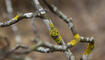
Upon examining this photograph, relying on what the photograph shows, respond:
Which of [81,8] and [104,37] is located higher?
[81,8]

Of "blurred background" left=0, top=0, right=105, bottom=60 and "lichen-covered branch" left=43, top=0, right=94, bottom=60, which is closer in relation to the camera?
"lichen-covered branch" left=43, top=0, right=94, bottom=60

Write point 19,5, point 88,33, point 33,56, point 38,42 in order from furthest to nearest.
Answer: point 88,33, point 19,5, point 33,56, point 38,42

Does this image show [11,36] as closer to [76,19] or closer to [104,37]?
[76,19]

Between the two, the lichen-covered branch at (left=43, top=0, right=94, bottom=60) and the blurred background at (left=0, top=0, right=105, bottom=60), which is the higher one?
the blurred background at (left=0, top=0, right=105, bottom=60)

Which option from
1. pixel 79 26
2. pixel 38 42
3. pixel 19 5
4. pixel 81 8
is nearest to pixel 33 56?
pixel 19 5

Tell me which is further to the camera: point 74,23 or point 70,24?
point 74,23

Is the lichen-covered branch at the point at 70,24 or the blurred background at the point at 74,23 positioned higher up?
the blurred background at the point at 74,23

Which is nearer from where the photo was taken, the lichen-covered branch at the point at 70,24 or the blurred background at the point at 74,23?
the lichen-covered branch at the point at 70,24

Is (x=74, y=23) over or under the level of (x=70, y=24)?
over
